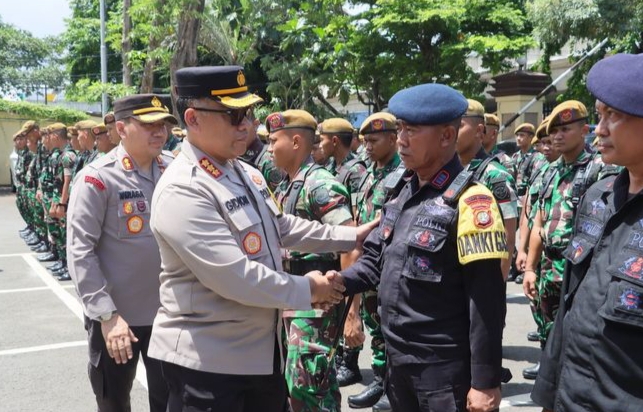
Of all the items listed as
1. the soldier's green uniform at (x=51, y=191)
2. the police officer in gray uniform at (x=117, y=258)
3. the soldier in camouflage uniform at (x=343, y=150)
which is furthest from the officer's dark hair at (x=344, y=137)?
the soldier's green uniform at (x=51, y=191)

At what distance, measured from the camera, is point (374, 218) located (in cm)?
502

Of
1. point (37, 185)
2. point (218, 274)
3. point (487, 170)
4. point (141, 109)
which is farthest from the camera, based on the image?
point (37, 185)

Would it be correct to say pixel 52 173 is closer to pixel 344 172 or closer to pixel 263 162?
pixel 263 162

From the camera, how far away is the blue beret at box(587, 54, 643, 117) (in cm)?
198

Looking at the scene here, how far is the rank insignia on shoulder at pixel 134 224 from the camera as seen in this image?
361 centimetres

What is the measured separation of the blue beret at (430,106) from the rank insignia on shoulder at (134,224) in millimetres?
1658

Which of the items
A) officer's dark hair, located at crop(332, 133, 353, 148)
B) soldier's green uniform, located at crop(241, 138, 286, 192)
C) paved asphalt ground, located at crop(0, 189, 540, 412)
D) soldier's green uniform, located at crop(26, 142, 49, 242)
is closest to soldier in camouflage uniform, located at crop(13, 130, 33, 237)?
soldier's green uniform, located at crop(26, 142, 49, 242)

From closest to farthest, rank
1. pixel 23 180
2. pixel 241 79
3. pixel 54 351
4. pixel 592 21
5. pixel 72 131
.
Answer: pixel 241 79, pixel 54 351, pixel 72 131, pixel 23 180, pixel 592 21

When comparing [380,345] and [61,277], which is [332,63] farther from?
[380,345]

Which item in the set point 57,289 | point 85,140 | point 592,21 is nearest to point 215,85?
point 57,289

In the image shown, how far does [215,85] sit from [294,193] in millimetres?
1506

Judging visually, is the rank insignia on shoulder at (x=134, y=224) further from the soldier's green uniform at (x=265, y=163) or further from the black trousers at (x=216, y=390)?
the soldier's green uniform at (x=265, y=163)

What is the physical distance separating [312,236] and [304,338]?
2.97 ft

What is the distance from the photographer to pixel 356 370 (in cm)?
540
